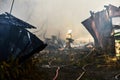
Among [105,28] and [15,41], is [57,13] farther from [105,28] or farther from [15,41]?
[15,41]

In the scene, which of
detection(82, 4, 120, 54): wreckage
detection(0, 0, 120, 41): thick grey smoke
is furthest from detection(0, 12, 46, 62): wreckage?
detection(0, 0, 120, 41): thick grey smoke

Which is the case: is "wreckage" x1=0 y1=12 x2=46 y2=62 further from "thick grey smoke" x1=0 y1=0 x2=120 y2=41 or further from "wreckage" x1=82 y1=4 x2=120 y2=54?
"thick grey smoke" x1=0 y1=0 x2=120 y2=41

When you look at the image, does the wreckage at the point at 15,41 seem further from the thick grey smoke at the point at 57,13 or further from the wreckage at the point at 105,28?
the thick grey smoke at the point at 57,13

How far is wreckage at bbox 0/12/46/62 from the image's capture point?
8.95m

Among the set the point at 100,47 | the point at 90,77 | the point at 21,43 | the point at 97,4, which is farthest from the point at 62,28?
the point at 21,43

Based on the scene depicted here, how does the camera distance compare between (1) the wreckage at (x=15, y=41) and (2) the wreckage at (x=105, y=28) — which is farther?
(2) the wreckage at (x=105, y=28)

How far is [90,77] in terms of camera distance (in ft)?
38.9

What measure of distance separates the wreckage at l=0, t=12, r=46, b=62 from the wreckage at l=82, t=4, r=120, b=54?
12.3 m

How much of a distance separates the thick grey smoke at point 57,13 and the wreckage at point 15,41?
23991 millimetres

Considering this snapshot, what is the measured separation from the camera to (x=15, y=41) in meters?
9.13

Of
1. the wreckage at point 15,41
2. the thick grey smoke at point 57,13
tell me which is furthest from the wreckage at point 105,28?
the wreckage at point 15,41

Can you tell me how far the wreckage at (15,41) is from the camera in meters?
8.95

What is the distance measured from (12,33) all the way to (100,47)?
1470 centimetres

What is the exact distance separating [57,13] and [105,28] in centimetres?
1581
